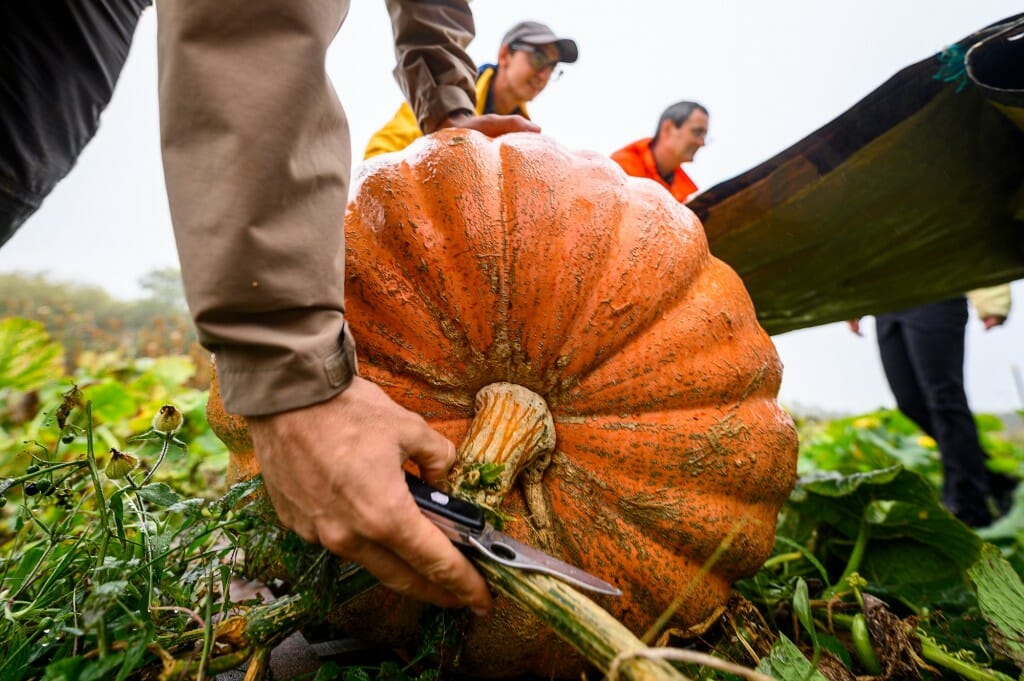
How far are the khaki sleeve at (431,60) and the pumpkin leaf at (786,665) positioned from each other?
5.84 feet

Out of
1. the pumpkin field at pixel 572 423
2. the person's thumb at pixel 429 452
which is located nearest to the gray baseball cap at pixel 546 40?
the pumpkin field at pixel 572 423

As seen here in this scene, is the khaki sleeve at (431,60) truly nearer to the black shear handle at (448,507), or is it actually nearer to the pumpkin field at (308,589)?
the pumpkin field at (308,589)

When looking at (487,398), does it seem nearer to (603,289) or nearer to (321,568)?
(603,289)

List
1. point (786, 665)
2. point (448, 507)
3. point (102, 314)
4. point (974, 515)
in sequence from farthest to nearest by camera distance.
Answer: point (102, 314) → point (974, 515) → point (786, 665) → point (448, 507)

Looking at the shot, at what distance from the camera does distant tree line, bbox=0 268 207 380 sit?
4629mm

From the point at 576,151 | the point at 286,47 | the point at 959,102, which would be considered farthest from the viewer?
the point at 959,102

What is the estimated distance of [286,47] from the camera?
742 mm

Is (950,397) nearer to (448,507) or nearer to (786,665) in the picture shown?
(786,665)

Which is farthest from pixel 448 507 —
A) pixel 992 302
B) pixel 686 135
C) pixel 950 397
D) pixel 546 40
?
pixel 992 302

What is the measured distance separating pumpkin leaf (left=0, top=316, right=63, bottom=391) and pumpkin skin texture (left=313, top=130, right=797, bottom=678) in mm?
2475

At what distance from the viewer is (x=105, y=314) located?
6816 mm

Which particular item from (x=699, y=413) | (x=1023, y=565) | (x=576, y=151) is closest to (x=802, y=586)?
(x=699, y=413)

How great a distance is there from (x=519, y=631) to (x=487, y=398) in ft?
1.45

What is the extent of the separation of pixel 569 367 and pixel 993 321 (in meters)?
3.85
